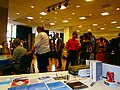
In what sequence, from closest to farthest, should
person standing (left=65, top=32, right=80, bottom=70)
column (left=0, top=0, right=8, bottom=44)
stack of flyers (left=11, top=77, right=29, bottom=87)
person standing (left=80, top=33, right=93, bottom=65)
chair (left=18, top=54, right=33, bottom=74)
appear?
1. stack of flyers (left=11, top=77, right=29, bottom=87)
2. chair (left=18, top=54, right=33, bottom=74)
3. person standing (left=80, top=33, right=93, bottom=65)
4. person standing (left=65, top=32, right=80, bottom=70)
5. column (left=0, top=0, right=8, bottom=44)

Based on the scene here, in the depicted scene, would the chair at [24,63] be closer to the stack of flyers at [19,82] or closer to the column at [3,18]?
the stack of flyers at [19,82]

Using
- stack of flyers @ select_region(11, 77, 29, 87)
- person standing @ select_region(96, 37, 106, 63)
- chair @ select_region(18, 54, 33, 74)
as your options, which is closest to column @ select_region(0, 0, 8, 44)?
chair @ select_region(18, 54, 33, 74)

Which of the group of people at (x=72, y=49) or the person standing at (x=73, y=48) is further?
the person standing at (x=73, y=48)

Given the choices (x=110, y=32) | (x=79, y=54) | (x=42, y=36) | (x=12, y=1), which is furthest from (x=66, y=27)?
(x=42, y=36)

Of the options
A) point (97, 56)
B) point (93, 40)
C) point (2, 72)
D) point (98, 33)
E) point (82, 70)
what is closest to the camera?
point (82, 70)

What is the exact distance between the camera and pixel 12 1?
22.7ft

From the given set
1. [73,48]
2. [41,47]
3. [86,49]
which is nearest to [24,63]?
[41,47]

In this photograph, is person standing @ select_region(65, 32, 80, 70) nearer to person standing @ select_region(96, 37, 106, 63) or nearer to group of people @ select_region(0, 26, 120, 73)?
group of people @ select_region(0, 26, 120, 73)

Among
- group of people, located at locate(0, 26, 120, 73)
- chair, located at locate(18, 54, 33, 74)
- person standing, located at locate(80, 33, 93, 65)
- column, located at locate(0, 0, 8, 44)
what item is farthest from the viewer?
column, located at locate(0, 0, 8, 44)

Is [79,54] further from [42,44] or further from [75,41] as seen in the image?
[42,44]

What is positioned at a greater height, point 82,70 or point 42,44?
point 42,44

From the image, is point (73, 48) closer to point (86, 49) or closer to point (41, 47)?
point (86, 49)

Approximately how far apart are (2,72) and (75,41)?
2495mm

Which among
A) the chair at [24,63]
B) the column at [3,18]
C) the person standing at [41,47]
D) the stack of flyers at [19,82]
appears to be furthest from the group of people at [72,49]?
the column at [3,18]
